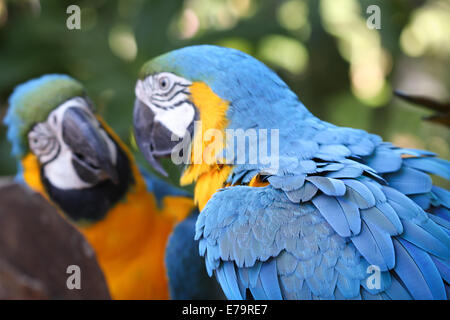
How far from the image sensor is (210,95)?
101cm

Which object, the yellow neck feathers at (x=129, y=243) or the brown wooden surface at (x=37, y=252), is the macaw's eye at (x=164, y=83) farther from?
the brown wooden surface at (x=37, y=252)

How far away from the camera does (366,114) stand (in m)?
2.14

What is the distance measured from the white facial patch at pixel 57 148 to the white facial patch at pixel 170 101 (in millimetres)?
208

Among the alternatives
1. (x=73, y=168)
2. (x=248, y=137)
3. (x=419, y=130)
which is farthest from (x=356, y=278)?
(x=419, y=130)

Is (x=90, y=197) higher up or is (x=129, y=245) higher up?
(x=90, y=197)

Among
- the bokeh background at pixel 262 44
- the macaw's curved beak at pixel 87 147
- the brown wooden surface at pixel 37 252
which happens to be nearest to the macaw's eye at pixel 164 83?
the macaw's curved beak at pixel 87 147

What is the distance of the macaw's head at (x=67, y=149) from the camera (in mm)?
1184

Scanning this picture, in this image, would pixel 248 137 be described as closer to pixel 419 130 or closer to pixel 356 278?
pixel 356 278

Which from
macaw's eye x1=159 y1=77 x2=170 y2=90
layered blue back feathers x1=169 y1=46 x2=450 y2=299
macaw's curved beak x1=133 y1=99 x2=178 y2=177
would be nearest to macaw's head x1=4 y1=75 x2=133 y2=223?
macaw's curved beak x1=133 y1=99 x2=178 y2=177

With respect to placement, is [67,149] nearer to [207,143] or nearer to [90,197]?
[90,197]

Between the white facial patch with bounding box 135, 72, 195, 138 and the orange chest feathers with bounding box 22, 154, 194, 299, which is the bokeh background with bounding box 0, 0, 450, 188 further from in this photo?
the white facial patch with bounding box 135, 72, 195, 138

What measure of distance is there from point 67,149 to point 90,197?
0.47 ft

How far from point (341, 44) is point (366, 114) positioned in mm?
377

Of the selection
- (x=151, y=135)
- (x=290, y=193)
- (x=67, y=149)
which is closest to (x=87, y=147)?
(x=67, y=149)
